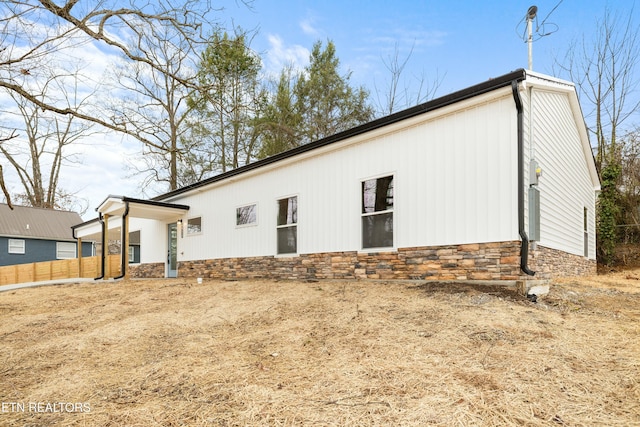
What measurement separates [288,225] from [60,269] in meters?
14.1

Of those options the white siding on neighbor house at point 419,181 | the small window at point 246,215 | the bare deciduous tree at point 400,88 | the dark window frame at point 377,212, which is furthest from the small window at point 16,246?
the dark window frame at point 377,212

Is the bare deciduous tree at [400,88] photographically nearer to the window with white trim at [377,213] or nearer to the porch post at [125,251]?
the window with white trim at [377,213]

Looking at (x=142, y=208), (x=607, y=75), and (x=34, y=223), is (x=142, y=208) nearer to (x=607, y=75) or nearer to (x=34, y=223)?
(x=34, y=223)

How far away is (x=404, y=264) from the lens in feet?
22.6

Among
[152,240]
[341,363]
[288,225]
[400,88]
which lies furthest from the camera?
[400,88]

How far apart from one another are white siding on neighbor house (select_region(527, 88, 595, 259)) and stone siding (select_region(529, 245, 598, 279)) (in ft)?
0.53

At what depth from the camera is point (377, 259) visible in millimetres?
7352

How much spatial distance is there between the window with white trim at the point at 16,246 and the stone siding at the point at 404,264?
18381mm

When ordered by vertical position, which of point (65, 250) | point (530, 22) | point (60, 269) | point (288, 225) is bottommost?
point (60, 269)

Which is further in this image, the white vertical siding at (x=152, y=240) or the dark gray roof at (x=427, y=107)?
the white vertical siding at (x=152, y=240)

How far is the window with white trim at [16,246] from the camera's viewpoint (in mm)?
21156

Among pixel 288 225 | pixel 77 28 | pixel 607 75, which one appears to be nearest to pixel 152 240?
pixel 288 225

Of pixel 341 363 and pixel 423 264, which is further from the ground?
pixel 423 264

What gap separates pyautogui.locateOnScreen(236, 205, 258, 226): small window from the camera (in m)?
10.5
